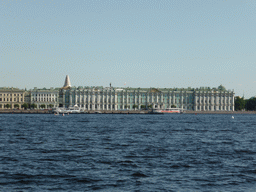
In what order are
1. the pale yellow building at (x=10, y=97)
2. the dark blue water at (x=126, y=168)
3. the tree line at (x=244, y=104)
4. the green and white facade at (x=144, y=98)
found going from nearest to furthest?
the dark blue water at (x=126, y=168) → the green and white facade at (x=144, y=98) → the pale yellow building at (x=10, y=97) → the tree line at (x=244, y=104)

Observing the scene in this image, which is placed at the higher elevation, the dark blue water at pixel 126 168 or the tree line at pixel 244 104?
the tree line at pixel 244 104

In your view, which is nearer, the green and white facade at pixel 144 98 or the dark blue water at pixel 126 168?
the dark blue water at pixel 126 168

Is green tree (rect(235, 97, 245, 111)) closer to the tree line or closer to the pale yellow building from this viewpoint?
the tree line

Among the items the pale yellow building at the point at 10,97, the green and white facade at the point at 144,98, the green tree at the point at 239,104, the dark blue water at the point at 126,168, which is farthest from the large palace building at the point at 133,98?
the dark blue water at the point at 126,168

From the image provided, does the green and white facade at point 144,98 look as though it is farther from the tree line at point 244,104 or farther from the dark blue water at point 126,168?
the dark blue water at point 126,168

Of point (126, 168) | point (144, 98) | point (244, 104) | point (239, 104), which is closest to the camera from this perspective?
point (126, 168)

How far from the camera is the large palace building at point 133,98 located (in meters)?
160

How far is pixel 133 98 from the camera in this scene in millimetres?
160625

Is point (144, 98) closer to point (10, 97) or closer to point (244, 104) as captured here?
point (244, 104)

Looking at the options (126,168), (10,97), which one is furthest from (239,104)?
(126,168)

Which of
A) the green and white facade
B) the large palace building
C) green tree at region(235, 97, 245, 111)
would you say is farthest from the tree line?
the green and white facade

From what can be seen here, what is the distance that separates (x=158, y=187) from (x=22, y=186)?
15.6ft

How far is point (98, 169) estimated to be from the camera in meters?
16.5

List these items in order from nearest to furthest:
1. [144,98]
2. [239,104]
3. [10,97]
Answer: [144,98], [10,97], [239,104]
